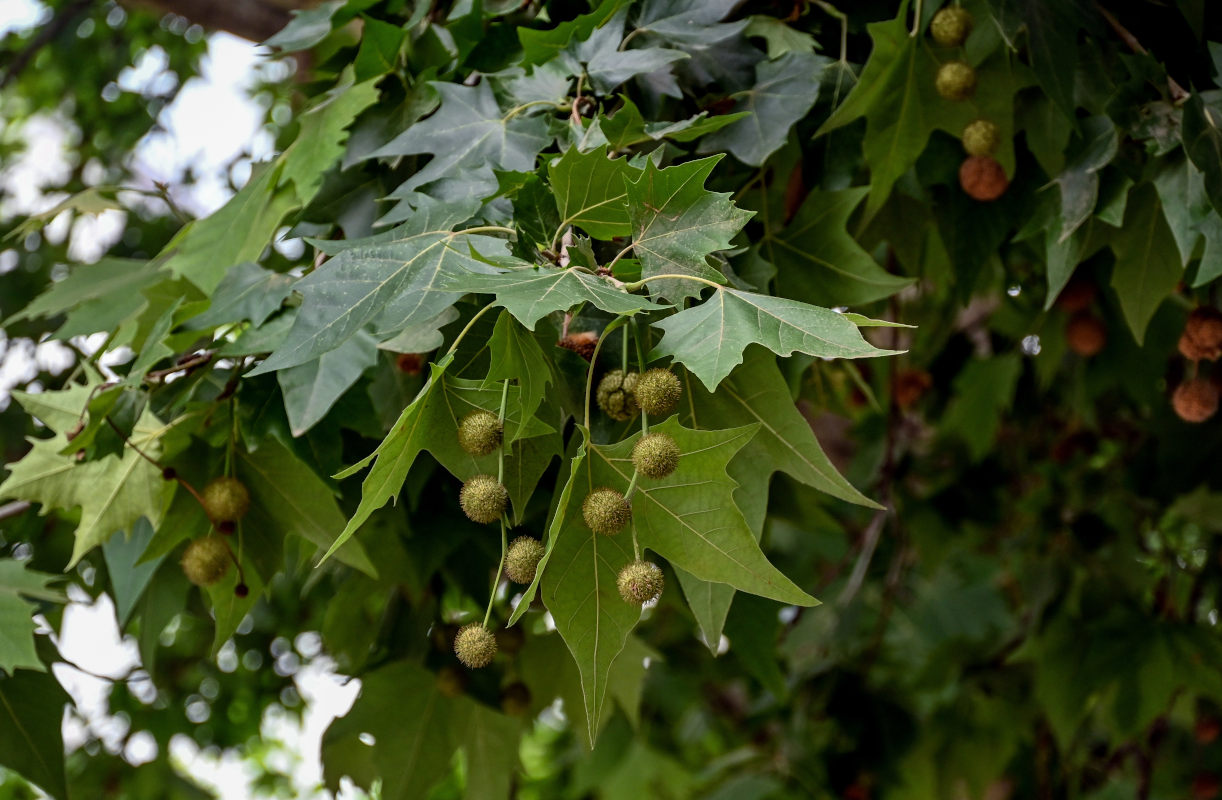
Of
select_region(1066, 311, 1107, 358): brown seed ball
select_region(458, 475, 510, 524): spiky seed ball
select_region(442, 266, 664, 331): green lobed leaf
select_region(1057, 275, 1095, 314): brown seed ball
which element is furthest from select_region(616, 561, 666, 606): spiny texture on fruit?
select_region(1066, 311, 1107, 358): brown seed ball

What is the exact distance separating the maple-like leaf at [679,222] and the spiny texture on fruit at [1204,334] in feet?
3.21

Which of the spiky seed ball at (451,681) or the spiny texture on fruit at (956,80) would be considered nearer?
the spiny texture on fruit at (956,80)

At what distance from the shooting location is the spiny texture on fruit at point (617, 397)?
113 cm

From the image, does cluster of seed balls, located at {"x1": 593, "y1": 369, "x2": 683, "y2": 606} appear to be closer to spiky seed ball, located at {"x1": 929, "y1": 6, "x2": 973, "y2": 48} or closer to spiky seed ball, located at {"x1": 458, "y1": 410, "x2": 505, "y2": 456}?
spiky seed ball, located at {"x1": 458, "y1": 410, "x2": 505, "y2": 456}

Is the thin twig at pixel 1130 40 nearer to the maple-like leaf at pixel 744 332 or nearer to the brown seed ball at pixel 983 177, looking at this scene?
the brown seed ball at pixel 983 177

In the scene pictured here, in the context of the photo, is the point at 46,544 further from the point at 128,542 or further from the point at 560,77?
the point at 560,77

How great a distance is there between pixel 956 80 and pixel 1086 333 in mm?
922

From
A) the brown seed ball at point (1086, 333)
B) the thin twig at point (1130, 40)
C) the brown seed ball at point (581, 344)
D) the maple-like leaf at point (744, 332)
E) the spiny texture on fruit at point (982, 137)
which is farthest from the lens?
the brown seed ball at point (1086, 333)

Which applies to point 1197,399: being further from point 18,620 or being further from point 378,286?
point 18,620

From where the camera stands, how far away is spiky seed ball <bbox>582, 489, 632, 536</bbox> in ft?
3.46

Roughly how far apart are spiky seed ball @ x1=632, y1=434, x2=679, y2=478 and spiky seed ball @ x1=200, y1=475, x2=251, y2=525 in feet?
2.26

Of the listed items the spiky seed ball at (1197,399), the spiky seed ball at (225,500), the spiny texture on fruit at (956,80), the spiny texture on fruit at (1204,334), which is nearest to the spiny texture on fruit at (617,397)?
the spiky seed ball at (225,500)

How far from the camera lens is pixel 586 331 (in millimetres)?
1241

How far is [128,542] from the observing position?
1641mm
